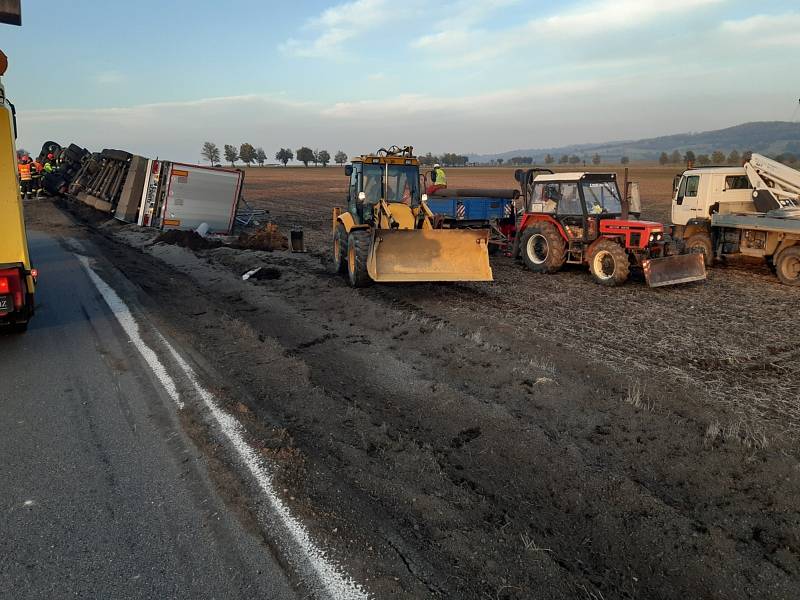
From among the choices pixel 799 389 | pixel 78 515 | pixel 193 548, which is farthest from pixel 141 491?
pixel 799 389

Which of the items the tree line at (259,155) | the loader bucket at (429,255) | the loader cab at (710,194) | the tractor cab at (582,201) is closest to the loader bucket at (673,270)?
the tractor cab at (582,201)

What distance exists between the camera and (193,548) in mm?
3025

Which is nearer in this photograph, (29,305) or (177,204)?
(29,305)

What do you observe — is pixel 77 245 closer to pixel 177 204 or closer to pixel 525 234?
pixel 177 204

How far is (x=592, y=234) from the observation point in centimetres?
1112

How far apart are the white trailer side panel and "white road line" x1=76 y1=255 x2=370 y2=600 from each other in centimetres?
1056

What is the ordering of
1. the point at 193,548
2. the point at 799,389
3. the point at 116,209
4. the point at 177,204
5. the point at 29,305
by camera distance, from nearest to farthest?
the point at 193,548 → the point at 799,389 → the point at 29,305 → the point at 177,204 → the point at 116,209

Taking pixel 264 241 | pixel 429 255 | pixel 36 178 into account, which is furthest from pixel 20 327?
pixel 36 178

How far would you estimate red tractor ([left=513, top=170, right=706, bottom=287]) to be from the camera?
10.4 m

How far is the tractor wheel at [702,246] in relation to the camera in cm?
1280

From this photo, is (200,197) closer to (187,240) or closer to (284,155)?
(187,240)

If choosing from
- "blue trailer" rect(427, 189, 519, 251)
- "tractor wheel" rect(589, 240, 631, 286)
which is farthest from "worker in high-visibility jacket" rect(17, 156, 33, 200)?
"tractor wheel" rect(589, 240, 631, 286)

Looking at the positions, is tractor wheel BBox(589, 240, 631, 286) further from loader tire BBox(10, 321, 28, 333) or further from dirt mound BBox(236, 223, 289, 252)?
loader tire BBox(10, 321, 28, 333)

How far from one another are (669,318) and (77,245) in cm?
1415
